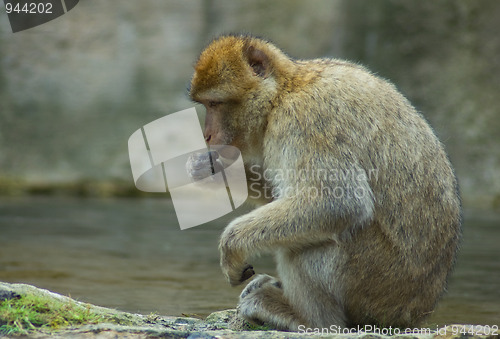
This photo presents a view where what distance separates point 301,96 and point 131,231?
5.38 meters

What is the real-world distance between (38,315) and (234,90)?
1591 millimetres

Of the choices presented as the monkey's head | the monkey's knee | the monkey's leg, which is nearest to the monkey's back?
the monkey's head

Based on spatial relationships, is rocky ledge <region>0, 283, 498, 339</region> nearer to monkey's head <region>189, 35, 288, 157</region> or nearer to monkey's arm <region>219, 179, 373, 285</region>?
monkey's arm <region>219, 179, 373, 285</region>

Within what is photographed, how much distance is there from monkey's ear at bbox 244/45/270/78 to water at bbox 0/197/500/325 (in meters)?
1.75

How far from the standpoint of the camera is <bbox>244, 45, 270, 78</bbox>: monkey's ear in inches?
154

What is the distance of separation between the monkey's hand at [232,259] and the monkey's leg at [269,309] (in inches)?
4.8

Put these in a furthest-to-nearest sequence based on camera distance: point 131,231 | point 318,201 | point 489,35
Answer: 1. point 489,35
2. point 131,231
3. point 318,201

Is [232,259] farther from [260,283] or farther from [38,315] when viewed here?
[38,315]

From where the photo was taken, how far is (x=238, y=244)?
363cm

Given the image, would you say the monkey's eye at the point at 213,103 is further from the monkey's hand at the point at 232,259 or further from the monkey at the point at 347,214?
the monkey's hand at the point at 232,259

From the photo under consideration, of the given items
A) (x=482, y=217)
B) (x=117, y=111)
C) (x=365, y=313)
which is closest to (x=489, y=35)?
(x=482, y=217)

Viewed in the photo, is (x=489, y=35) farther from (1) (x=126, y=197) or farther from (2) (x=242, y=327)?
(2) (x=242, y=327)

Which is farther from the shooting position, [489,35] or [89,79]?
[89,79]

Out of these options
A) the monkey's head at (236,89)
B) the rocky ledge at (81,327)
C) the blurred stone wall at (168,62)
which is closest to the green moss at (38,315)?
the rocky ledge at (81,327)
